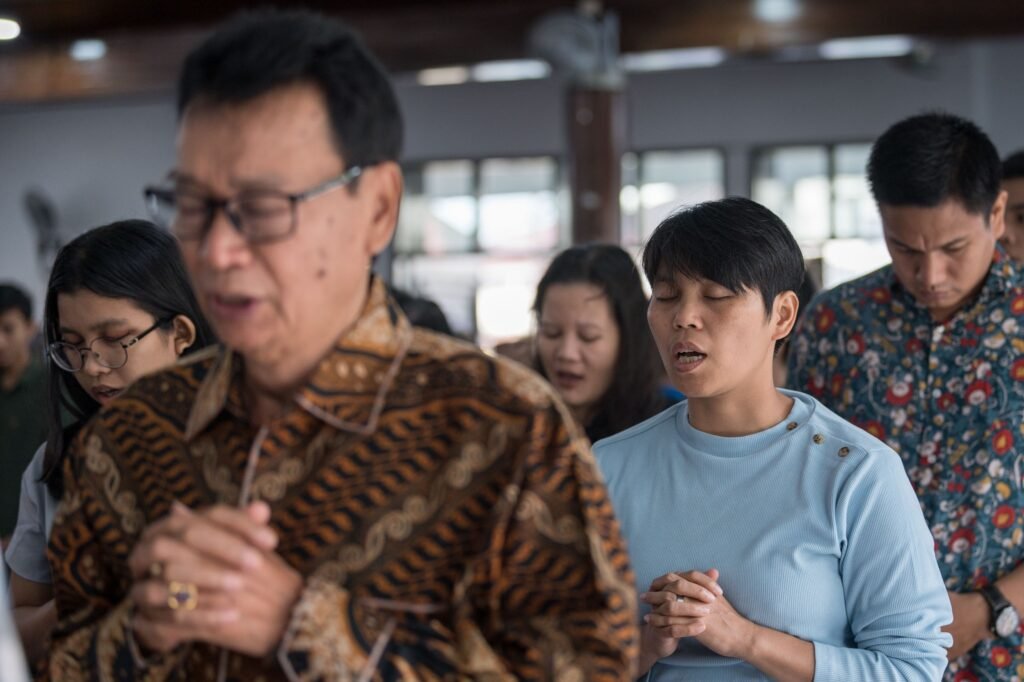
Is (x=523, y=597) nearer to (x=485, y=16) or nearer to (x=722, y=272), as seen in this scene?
(x=722, y=272)

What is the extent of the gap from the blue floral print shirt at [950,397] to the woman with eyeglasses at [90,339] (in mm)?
1213

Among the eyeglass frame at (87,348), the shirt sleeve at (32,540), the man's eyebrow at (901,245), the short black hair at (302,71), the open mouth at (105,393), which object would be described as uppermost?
the short black hair at (302,71)

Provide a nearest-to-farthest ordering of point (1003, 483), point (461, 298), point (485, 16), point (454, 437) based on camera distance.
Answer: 1. point (454, 437)
2. point (1003, 483)
3. point (485, 16)
4. point (461, 298)

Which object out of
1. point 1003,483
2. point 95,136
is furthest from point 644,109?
point 1003,483

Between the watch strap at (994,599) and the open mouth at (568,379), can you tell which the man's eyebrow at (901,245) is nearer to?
the watch strap at (994,599)

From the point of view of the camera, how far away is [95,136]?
1253cm

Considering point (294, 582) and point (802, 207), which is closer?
point (294, 582)

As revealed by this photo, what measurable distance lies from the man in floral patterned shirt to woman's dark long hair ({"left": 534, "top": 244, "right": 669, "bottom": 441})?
0.41 metres

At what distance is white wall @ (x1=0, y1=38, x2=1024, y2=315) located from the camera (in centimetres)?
1038

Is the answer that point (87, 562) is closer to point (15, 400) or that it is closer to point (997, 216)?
point (997, 216)

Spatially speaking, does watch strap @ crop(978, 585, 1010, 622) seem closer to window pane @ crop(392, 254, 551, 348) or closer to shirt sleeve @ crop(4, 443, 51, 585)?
shirt sleeve @ crop(4, 443, 51, 585)

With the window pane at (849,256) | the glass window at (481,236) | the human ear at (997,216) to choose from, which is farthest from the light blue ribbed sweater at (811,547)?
the glass window at (481,236)

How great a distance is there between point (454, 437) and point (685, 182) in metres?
10.1

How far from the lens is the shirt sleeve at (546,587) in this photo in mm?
1098
